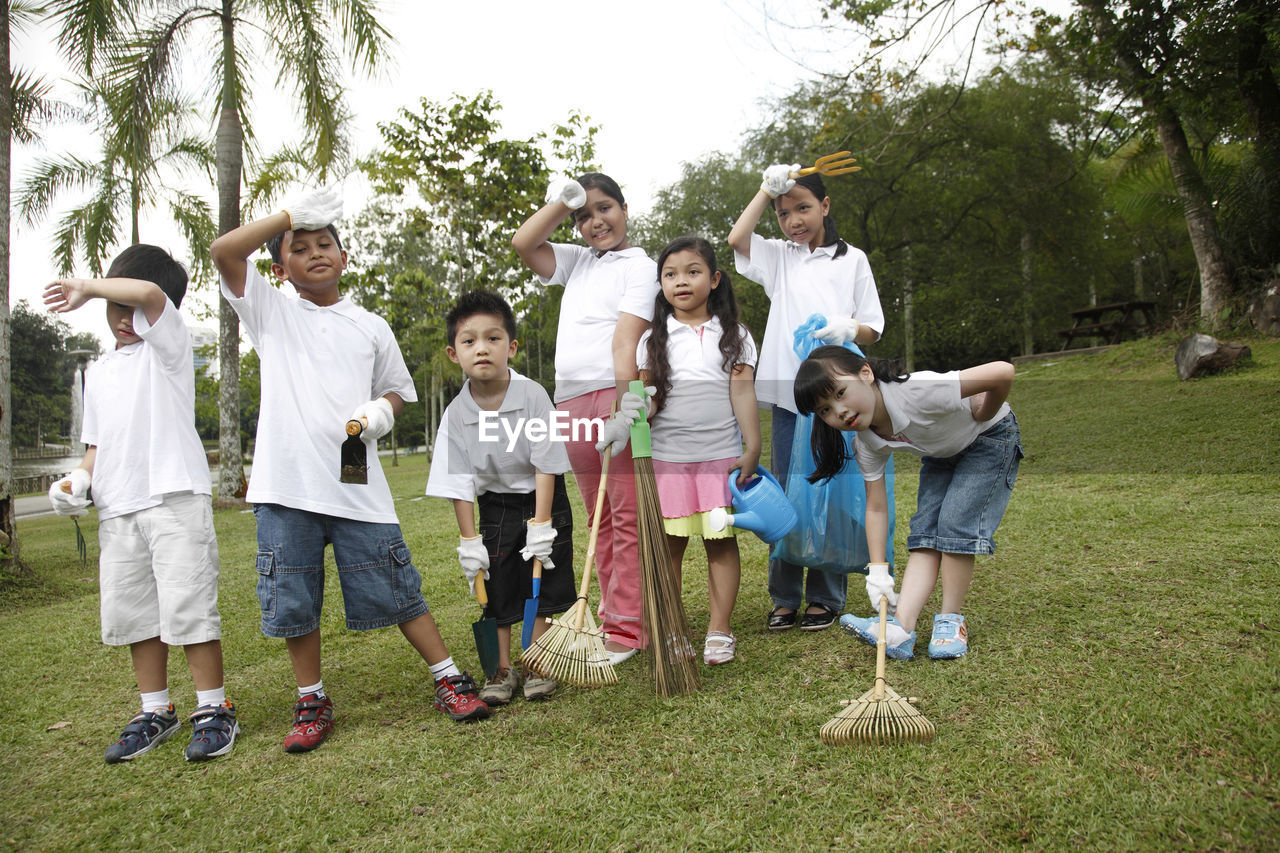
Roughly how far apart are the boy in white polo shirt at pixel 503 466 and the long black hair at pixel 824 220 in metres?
1.13

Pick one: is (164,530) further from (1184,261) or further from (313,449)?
(1184,261)

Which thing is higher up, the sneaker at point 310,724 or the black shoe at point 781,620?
the black shoe at point 781,620

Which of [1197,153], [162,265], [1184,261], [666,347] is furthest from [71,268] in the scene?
[1184,261]

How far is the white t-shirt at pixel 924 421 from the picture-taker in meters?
2.51

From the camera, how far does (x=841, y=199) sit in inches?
666

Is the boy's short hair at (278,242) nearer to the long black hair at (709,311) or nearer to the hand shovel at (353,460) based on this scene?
the hand shovel at (353,460)

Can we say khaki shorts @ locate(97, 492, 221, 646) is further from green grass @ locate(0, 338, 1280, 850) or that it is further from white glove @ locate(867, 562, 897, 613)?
white glove @ locate(867, 562, 897, 613)

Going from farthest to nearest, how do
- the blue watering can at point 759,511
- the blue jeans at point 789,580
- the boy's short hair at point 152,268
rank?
the blue jeans at point 789,580, the boy's short hair at point 152,268, the blue watering can at point 759,511

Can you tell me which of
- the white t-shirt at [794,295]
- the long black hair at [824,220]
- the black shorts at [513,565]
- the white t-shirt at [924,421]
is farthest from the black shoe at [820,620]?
the long black hair at [824,220]

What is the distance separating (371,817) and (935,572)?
1.85 metres

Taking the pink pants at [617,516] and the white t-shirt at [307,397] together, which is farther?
the pink pants at [617,516]

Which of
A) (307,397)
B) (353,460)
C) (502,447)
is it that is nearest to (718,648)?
(502,447)

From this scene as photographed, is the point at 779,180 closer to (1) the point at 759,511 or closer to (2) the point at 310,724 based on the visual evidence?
(1) the point at 759,511

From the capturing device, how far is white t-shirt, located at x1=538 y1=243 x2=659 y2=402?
2.88 meters
